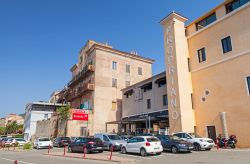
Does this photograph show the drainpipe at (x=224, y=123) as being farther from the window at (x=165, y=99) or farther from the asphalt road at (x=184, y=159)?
the window at (x=165, y=99)

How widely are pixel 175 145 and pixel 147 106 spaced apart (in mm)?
17521

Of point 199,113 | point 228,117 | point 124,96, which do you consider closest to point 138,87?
point 124,96

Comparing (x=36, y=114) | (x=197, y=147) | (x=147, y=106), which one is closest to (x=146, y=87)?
(x=147, y=106)

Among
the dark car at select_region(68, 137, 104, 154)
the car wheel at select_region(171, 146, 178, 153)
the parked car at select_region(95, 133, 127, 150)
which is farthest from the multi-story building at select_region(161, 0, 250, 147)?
the dark car at select_region(68, 137, 104, 154)

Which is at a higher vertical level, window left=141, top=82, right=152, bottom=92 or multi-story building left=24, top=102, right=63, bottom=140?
window left=141, top=82, right=152, bottom=92

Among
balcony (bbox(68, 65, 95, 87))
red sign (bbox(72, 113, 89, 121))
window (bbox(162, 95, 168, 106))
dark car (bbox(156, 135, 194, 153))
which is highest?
balcony (bbox(68, 65, 95, 87))

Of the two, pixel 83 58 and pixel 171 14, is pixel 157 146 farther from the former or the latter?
pixel 83 58

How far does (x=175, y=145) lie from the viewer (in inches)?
711

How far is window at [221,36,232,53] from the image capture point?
24.1m

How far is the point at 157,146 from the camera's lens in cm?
1711

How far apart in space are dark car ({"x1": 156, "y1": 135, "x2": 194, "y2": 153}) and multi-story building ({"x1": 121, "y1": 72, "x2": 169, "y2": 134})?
9287 millimetres

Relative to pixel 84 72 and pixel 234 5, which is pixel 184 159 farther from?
pixel 84 72

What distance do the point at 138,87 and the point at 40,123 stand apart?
91.1 feet

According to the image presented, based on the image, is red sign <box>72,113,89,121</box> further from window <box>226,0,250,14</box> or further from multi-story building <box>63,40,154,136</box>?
window <box>226,0,250,14</box>
